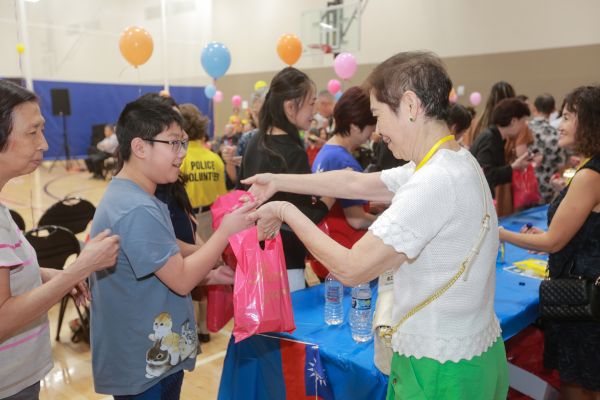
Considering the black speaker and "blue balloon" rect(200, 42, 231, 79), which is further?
the black speaker

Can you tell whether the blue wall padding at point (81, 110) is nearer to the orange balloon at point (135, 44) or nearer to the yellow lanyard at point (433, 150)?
the orange balloon at point (135, 44)

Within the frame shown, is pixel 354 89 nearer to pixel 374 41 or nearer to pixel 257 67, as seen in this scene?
pixel 374 41

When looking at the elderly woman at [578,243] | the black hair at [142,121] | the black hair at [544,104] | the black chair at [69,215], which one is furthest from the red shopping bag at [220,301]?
the black hair at [544,104]

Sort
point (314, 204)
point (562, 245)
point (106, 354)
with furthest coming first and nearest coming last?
1. point (314, 204)
2. point (562, 245)
3. point (106, 354)

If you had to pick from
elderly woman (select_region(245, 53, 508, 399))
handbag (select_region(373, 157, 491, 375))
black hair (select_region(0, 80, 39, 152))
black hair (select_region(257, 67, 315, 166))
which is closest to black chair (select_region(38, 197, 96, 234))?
black hair (select_region(257, 67, 315, 166))

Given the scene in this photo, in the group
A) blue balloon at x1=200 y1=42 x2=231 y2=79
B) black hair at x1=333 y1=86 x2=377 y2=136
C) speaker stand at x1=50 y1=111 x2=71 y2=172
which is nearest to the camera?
black hair at x1=333 y1=86 x2=377 y2=136

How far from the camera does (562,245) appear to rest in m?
1.96

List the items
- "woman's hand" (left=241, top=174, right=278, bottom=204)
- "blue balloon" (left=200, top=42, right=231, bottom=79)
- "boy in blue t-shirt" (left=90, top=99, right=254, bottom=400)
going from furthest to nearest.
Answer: "blue balloon" (left=200, top=42, right=231, bottom=79) < "woman's hand" (left=241, top=174, right=278, bottom=204) < "boy in blue t-shirt" (left=90, top=99, right=254, bottom=400)

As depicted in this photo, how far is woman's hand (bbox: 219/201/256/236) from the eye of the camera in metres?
1.54

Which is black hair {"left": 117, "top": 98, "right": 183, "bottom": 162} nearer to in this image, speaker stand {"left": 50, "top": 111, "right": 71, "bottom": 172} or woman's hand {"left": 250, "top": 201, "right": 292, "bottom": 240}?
woman's hand {"left": 250, "top": 201, "right": 292, "bottom": 240}

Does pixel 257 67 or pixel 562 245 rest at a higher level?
pixel 257 67

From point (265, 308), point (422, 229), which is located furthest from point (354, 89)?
point (422, 229)

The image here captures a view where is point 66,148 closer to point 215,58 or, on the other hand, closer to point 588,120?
point 215,58

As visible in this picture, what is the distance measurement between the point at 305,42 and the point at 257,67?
2311 millimetres
